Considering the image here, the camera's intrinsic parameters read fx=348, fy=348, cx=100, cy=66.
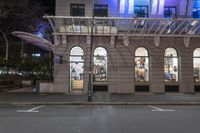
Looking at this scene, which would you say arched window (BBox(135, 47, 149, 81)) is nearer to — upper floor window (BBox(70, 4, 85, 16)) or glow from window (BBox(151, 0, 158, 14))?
glow from window (BBox(151, 0, 158, 14))

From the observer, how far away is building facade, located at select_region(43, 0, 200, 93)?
98.8 feet

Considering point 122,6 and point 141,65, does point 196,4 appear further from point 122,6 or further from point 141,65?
point 141,65

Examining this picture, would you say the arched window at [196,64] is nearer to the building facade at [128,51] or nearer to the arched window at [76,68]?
the building facade at [128,51]

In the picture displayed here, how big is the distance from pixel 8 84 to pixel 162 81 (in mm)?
16659

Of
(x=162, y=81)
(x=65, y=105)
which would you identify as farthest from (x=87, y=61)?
(x=65, y=105)

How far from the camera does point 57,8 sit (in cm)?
3047

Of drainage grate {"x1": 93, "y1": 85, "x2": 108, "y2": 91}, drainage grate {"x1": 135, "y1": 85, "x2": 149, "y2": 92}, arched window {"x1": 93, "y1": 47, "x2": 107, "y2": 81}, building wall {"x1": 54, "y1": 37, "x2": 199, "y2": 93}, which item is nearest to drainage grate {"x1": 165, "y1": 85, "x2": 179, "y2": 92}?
building wall {"x1": 54, "y1": 37, "x2": 199, "y2": 93}

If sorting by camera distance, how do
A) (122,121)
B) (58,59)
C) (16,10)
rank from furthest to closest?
(16,10), (58,59), (122,121)

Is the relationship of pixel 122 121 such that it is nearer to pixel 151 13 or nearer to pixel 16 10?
pixel 151 13

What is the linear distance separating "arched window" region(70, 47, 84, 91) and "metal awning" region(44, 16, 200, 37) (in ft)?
5.79

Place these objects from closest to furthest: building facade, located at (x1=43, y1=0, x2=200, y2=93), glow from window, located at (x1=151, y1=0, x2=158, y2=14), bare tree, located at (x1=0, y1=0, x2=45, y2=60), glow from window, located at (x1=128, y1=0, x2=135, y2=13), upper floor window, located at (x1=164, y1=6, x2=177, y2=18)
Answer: glow from window, located at (x1=128, y1=0, x2=135, y2=13) < glow from window, located at (x1=151, y1=0, x2=158, y2=14) < building facade, located at (x1=43, y1=0, x2=200, y2=93) < upper floor window, located at (x1=164, y1=6, x2=177, y2=18) < bare tree, located at (x1=0, y1=0, x2=45, y2=60)

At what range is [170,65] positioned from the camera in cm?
3117

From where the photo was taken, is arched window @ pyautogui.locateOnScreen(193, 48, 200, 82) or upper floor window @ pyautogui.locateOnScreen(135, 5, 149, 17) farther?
arched window @ pyautogui.locateOnScreen(193, 48, 200, 82)

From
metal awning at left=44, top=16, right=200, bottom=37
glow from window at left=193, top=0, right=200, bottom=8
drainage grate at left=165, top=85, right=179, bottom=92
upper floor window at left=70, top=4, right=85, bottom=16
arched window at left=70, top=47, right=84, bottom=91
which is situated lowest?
drainage grate at left=165, top=85, right=179, bottom=92
